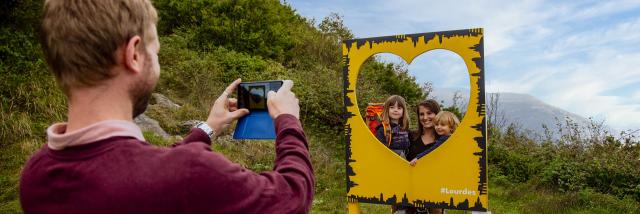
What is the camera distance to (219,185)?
2.72ft

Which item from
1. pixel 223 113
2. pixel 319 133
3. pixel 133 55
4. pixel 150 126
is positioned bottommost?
pixel 319 133

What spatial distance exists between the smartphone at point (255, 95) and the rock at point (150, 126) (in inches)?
250

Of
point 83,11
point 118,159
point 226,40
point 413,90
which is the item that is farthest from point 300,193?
point 226,40

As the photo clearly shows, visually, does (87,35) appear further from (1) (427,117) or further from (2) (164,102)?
(2) (164,102)

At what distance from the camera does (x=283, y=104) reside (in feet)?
3.70

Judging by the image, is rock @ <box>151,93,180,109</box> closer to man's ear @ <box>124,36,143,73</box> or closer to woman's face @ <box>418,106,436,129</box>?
woman's face @ <box>418,106,436,129</box>

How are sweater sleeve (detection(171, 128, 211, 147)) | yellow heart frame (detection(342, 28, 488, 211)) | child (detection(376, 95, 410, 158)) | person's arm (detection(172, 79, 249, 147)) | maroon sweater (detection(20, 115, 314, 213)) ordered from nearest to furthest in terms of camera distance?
maroon sweater (detection(20, 115, 314, 213)) → sweater sleeve (detection(171, 128, 211, 147)) → person's arm (detection(172, 79, 249, 147)) → yellow heart frame (detection(342, 28, 488, 211)) → child (detection(376, 95, 410, 158))

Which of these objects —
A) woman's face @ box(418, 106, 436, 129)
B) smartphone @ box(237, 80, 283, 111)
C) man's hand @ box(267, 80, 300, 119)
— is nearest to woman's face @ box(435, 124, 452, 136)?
woman's face @ box(418, 106, 436, 129)

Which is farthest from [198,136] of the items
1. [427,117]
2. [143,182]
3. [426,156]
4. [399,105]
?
[399,105]

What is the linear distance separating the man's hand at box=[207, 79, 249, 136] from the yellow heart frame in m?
2.61

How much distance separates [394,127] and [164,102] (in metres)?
5.36

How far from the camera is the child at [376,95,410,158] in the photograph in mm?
4699

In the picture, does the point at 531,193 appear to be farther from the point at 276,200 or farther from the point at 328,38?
the point at 328,38

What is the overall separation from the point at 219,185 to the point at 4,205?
5070 mm
